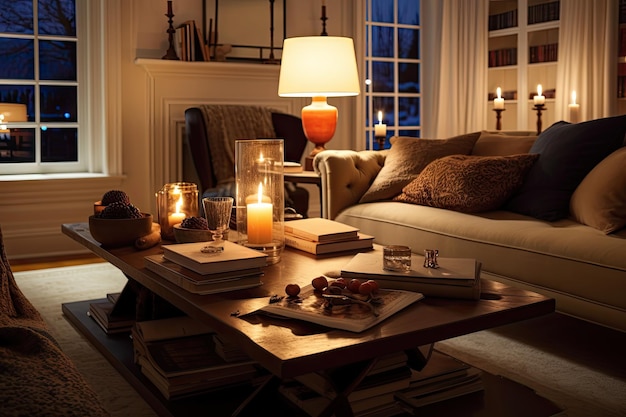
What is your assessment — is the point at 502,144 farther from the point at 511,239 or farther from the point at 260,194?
the point at 260,194

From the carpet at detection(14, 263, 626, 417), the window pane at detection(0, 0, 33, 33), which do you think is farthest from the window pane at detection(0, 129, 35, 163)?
the carpet at detection(14, 263, 626, 417)

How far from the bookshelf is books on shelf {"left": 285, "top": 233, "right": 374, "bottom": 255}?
139 inches

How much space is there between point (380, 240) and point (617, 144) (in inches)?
43.3

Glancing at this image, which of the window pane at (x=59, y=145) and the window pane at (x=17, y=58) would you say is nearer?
the window pane at (x=17, y=58)

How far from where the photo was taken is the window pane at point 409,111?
20.1 ft

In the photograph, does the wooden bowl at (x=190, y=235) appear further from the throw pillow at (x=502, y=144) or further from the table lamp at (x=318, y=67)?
the throw pillow at (x=502, y=144)

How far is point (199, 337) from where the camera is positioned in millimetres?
2051

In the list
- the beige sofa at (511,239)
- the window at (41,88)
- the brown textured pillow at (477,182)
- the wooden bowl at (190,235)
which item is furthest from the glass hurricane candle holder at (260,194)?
the window at (41,88)

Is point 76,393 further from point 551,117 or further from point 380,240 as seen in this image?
point 551,117

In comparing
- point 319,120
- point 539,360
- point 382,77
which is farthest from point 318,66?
point 382,77

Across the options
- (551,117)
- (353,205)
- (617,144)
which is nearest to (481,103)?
(551,117)

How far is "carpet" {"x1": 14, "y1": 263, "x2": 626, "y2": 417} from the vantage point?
2100 millimetres

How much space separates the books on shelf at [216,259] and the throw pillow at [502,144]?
78.0 inches

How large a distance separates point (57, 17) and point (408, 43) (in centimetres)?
290
